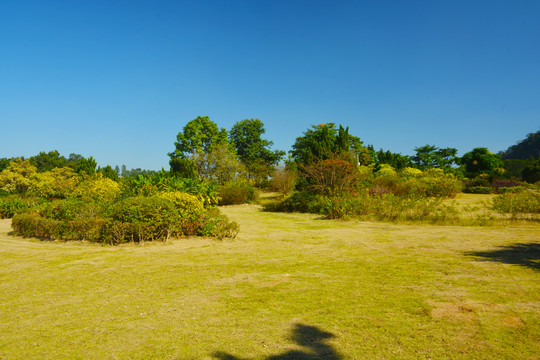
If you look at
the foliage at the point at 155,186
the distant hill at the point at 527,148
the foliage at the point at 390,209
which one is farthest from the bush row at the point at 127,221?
the distant hill at the point at 527,148

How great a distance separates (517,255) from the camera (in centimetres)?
641

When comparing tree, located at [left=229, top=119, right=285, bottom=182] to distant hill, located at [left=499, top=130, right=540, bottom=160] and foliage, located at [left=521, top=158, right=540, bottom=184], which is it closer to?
foliage, located at [left=521, top=158, right=540, bottom=184]

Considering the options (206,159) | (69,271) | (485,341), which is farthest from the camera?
(206,159)

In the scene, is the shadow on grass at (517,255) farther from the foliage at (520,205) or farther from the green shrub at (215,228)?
the green shrub at (215,228)

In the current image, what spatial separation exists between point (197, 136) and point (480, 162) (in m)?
38.1

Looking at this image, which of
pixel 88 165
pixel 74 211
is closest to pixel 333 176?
pixel 74 211

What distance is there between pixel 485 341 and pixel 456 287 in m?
1.65

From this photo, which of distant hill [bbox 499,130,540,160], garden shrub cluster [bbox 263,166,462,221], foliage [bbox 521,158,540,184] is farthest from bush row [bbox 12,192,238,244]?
distant hill [bbox 499,130,540,160]

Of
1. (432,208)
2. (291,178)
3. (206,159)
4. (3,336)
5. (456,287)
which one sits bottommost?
(3,336)

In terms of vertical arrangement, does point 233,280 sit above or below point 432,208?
below

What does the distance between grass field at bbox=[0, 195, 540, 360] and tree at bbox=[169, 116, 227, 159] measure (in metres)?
40.0

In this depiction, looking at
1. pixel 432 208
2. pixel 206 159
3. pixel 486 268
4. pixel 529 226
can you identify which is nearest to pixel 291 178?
pixel 206 159

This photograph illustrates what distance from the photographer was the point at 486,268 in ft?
17.9

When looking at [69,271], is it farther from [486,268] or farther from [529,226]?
[529,226]
